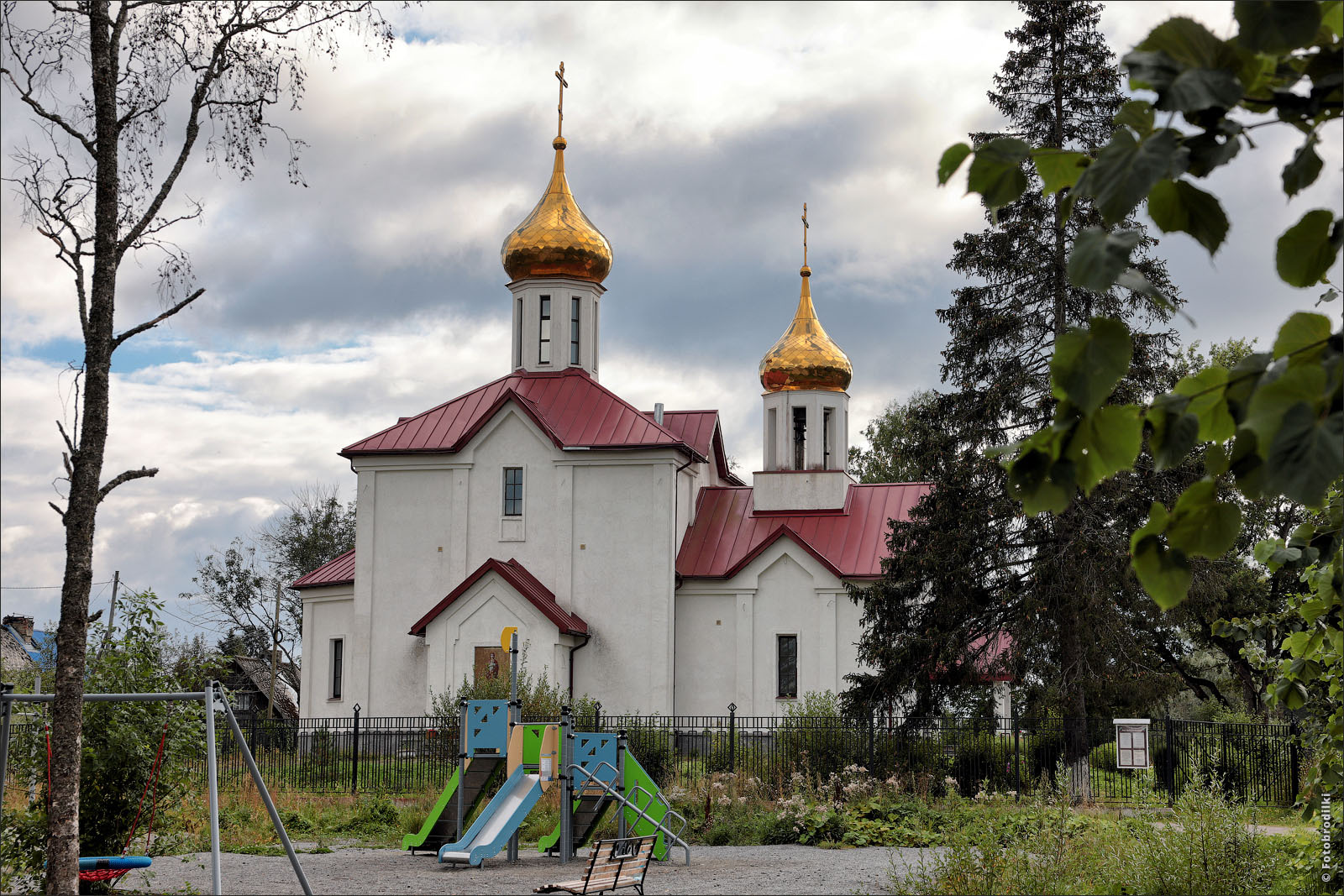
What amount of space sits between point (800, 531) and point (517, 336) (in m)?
9.29

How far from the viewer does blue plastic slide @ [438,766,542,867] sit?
46.0 ft

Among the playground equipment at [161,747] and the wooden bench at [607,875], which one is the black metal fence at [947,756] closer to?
the wooden bench at [607,875]

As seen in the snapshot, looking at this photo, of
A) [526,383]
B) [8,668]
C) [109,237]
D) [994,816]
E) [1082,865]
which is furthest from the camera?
[8,668]

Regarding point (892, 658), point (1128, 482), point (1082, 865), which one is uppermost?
point (1128, 482)

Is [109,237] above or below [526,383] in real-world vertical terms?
below

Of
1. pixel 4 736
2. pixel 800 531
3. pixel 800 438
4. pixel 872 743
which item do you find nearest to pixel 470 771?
pixel 4 736

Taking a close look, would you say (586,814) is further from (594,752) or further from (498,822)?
(498,822)

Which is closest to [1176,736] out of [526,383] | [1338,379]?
[526,383]

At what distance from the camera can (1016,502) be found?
23547mm

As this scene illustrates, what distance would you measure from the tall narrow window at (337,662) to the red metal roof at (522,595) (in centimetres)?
412

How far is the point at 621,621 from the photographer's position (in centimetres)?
3070

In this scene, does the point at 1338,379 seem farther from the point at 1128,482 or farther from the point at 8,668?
the point at 8,668

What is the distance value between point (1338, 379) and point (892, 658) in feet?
74.0

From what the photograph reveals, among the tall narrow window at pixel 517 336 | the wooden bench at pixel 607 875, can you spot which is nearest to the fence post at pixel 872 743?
the wooden bench at pixel 607 875
